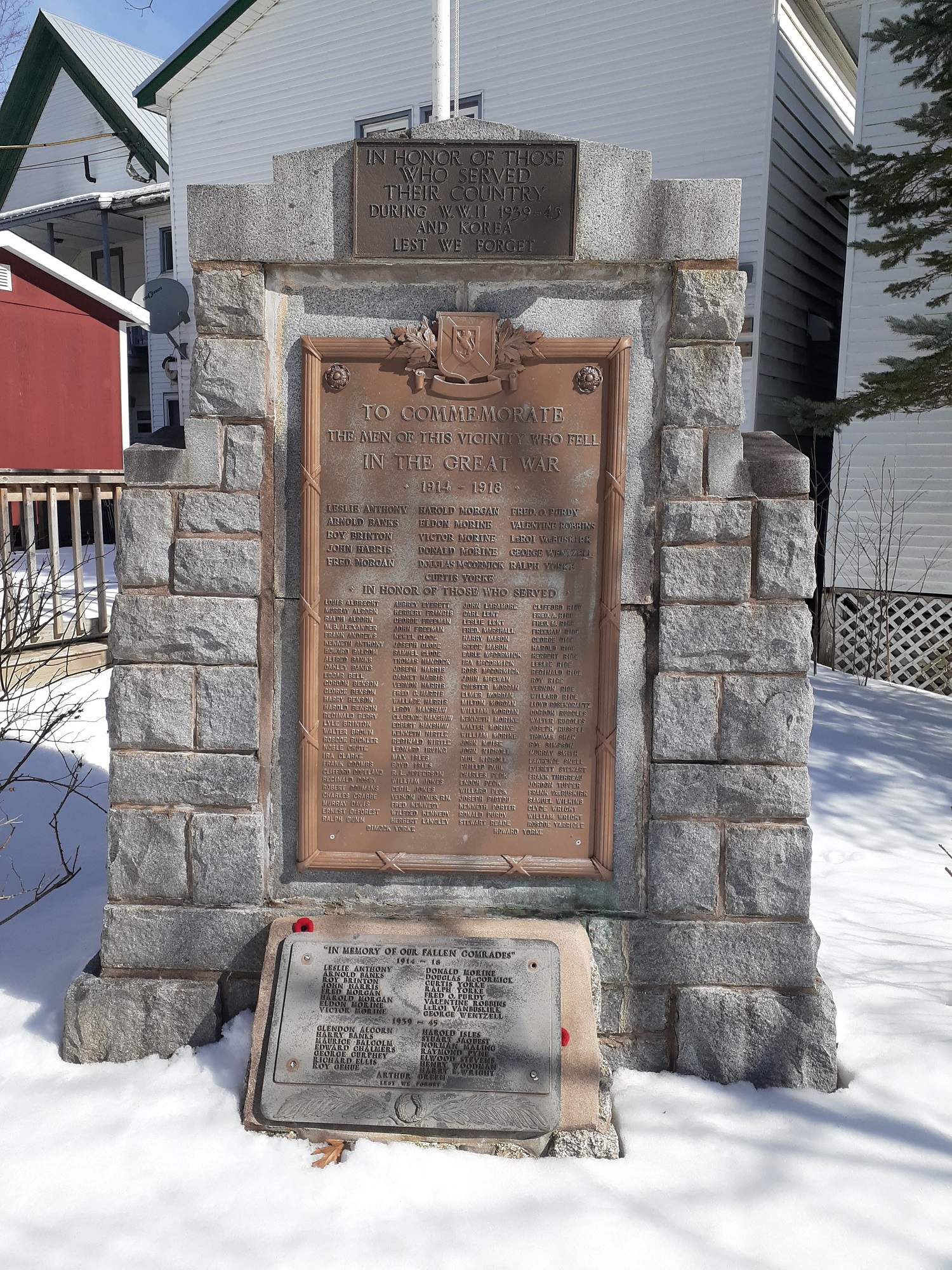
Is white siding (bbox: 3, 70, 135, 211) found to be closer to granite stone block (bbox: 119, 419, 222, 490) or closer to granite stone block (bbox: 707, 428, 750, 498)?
granite stone block (bbox: 119, 419, 222, 490)

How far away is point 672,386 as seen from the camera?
3.11m

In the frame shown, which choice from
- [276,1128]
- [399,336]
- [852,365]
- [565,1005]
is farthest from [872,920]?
[852,365]

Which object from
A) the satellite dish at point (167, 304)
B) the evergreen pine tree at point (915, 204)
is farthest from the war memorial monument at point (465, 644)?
the evergreen pine tree at point (915, 204)

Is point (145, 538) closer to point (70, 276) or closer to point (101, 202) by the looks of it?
point (70, 276)

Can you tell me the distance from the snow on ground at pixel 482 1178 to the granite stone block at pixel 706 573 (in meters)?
1.71

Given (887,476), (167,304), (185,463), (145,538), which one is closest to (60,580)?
(167,304)

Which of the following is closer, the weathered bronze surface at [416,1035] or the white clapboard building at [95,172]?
the weathered bronze surface at [416,1035]

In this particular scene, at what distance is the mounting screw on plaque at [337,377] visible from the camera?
124 inches

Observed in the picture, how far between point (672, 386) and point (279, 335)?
1.39 m

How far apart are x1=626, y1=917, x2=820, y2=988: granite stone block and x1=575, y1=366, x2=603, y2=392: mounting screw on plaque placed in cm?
189

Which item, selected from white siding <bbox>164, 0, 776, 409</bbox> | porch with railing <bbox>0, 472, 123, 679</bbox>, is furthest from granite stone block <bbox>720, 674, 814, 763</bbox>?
white siding <bbox>164, 0, 776, 409</bbox>

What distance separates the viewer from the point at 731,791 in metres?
3.19

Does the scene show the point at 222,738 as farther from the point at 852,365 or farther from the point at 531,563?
the point at 852,365

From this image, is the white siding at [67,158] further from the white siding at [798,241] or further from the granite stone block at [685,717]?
the granite stone block at [685,717]
